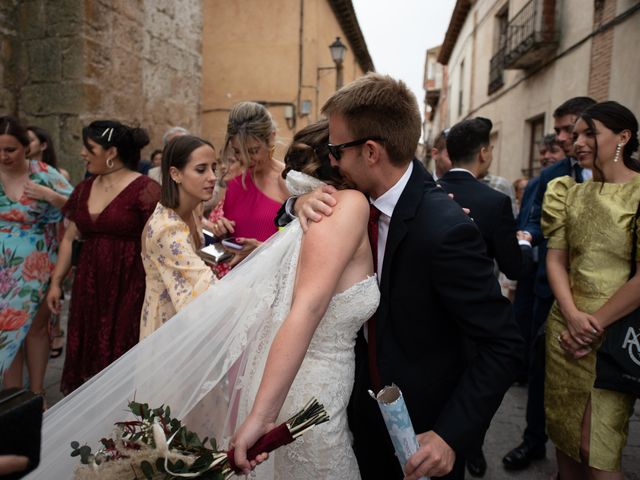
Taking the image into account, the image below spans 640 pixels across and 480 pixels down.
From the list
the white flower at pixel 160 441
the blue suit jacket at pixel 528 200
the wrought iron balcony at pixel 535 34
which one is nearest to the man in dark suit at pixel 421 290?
the white flower at pixel 160 441

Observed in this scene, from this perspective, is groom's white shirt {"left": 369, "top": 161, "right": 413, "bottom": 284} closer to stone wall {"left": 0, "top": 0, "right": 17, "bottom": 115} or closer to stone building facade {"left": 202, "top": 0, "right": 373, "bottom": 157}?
stone wall {"left": 0, "top": 0, "right": 17, "bottom": 115}

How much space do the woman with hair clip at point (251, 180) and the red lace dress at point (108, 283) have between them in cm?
50

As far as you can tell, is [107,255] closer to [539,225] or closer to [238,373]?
[238,373]

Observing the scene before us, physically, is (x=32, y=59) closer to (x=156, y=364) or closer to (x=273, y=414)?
(x=156, y=364)

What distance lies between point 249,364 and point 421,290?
61 centimetres

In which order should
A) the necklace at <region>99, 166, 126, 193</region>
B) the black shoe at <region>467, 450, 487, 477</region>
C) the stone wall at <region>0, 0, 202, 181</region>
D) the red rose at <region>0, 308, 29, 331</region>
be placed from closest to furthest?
the black shoe at <region>467, 450, 487, 477</region>, the necklace at <region>99, 166, 126, 193</region>, the red rose at <region>0, 308, 29, 331</region>, the stone wall at <region>0, 0, 202, 181</region>

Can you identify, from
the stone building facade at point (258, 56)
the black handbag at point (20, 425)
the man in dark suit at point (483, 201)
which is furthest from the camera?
the stone building facade at point (258, 56)

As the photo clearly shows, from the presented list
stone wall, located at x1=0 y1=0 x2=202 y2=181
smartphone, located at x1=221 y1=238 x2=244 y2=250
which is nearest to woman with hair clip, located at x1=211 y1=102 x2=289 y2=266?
smartphone, located at x1=221 y1=238 x2=244 y2=250

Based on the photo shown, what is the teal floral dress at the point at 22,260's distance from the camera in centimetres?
323

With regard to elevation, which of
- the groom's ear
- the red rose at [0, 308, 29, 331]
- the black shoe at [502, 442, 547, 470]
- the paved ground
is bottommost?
the paved ground

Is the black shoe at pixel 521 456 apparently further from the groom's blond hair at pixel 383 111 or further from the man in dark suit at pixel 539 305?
the groom's blond hair at pixel 383 111

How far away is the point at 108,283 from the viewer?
2979 millimetres

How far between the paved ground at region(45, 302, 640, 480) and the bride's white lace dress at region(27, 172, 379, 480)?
179 centimetres

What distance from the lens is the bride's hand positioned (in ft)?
3.81
